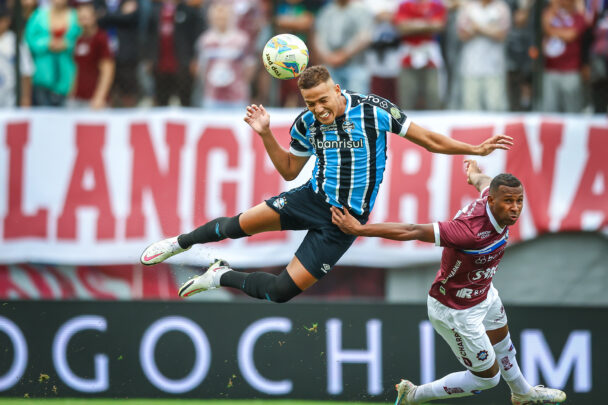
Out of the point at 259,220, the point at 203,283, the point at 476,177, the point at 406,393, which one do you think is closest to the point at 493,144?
the point at 476,177

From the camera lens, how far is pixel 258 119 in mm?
7461

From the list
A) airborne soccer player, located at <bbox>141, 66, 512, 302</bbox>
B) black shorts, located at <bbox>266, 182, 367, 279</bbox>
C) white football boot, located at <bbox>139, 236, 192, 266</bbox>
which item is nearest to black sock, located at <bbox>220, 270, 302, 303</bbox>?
airborne soccer player, located at <bbox>141, 66, 512, 302</bbox>

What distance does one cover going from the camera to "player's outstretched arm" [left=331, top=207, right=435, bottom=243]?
700cm

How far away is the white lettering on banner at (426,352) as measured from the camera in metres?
9.55

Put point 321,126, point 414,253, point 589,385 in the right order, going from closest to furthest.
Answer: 1. point 321,126
2. point 589,385
3. point 414,253

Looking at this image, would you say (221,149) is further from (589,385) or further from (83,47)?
(589,385)

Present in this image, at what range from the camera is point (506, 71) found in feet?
34.7

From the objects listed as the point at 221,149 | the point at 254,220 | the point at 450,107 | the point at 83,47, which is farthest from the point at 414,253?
the point at 83,47

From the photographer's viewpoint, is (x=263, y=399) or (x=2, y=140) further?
(x=2, y=140)

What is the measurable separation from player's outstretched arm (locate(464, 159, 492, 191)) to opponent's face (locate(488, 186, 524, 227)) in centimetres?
Answer: 72

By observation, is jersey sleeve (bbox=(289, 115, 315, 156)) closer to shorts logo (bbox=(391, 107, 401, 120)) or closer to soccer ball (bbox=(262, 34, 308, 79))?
soccer ball (bbox=(262, 34, 308, 79))

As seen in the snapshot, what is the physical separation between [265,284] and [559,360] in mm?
3401

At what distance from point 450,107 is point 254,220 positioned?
3691 mm

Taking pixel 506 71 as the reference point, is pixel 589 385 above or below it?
below
